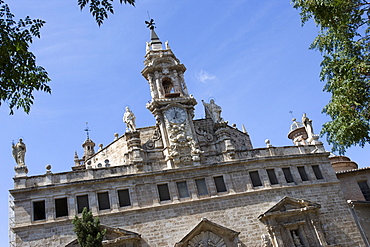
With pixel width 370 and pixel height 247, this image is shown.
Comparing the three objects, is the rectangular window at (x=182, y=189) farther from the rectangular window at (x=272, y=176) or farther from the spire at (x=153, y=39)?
the spire at (x=153, y=39)

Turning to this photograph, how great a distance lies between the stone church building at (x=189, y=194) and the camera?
23609 mm

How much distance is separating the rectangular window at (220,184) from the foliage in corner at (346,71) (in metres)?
11.0

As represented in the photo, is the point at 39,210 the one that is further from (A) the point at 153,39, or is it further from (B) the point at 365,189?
(B) the point at 365,189

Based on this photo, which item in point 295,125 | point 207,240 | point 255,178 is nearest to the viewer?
point 207,240

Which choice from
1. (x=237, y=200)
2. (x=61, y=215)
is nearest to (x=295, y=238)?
(x=237, y=200)

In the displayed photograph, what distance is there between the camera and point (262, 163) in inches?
1073

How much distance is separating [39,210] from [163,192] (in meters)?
7.91

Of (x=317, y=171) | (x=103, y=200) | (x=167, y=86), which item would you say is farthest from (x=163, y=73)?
(x=317, y=171)

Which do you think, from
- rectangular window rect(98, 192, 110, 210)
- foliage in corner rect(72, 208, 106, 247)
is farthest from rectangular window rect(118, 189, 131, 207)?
foliage in corner rect(72, 208, 106, 247)

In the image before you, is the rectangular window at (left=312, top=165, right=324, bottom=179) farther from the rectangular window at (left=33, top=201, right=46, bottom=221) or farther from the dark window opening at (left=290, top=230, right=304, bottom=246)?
the rectangular window at (left=33, top=201, right=46, bottom=221)

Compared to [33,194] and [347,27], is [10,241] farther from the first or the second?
[347,27]

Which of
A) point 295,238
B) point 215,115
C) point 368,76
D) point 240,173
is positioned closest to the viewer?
point 368,76

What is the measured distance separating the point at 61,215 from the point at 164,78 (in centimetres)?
1316

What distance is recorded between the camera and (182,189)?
25.6 m
